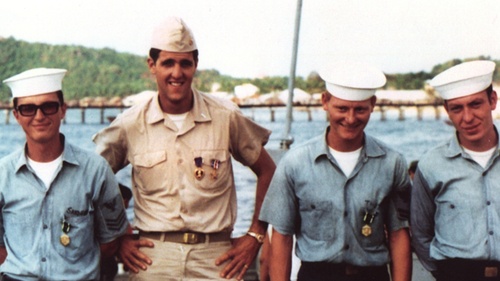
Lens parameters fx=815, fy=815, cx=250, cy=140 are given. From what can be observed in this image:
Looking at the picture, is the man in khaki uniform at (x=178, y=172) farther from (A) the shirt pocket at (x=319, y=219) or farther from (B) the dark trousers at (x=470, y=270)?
(B) the dark trousers at (x=470, y=270)

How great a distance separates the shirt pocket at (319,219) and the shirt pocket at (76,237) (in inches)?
38.1

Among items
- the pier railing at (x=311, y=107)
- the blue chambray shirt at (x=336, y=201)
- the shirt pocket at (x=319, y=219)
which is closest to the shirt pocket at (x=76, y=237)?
the blue chambray shirt at (x=336, y=201)

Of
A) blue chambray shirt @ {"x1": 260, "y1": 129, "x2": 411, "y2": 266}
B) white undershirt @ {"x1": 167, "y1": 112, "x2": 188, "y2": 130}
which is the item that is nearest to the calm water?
white undershirt @ {"x1": 167, "y1": 112, "x2": 188, "y2": 130}

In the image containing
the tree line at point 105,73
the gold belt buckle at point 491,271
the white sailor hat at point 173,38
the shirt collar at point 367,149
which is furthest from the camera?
the tree line at point 105,73

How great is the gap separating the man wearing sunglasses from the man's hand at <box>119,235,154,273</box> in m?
0.28

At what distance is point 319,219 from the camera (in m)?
3.62

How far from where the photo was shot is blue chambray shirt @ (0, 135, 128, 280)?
352 cm

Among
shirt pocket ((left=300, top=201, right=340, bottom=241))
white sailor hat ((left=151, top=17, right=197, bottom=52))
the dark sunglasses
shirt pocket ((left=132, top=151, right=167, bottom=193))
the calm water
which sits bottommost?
the calm water

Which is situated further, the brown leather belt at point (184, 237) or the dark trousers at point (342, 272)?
the brown leather belt at point (184, 237)

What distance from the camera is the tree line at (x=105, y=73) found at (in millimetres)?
8523

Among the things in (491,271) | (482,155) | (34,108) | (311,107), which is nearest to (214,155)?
(34,108)

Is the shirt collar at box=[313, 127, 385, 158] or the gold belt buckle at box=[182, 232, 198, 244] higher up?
the shirt collar at box=[313, 127, 385, 158]

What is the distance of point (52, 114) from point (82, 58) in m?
6.74

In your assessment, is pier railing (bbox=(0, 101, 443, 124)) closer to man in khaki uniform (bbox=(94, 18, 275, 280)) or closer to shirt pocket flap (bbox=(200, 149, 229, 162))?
man in khaki uniform (bbox=(94, 18, 275, 280))
